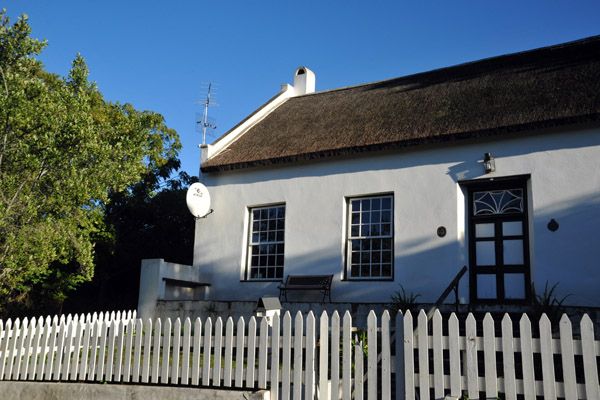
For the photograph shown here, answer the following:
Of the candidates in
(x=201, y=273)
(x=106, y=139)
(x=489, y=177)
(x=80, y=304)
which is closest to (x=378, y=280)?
(x=489, y=177)

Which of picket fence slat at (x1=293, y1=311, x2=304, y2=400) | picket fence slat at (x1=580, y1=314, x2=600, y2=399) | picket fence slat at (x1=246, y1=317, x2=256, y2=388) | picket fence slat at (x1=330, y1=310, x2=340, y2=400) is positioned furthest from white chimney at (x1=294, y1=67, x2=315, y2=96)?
picket fence slat at (x1=580, y1=314, x2=600, y2=399)

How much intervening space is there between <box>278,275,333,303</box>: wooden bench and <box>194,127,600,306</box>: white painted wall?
0.50 feet

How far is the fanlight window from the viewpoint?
10.7 m

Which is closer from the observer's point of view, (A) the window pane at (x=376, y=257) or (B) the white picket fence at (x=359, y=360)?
(B) the white picket fence at (x=359, y=360)

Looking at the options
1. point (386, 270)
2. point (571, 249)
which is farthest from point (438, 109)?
point (571, 249)

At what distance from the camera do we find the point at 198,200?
1371 cm

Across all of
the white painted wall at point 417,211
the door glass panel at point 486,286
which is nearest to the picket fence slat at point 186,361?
the white painted wall at point 417,211

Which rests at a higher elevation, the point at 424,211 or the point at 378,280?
the point at 424,211

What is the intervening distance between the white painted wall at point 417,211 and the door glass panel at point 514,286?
1.39 feet

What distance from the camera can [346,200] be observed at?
12.4 metres

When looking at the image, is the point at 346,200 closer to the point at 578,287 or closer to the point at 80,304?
the point at 578,287

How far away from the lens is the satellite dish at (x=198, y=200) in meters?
13.5

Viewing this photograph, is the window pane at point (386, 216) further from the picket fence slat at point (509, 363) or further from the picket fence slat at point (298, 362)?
the picket fence slat at point (509, 363)

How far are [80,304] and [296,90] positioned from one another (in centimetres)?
1020
